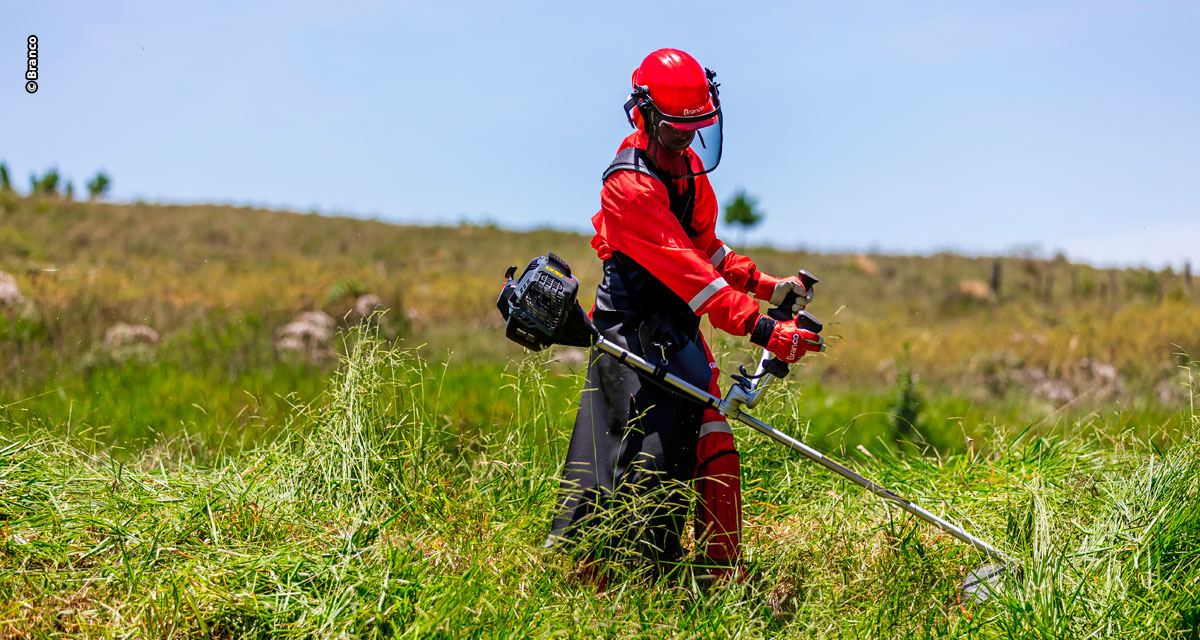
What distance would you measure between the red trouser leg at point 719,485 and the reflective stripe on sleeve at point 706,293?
1.72 ft

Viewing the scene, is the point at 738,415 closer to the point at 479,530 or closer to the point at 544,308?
the point at 544,308

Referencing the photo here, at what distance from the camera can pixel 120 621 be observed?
3.01 m

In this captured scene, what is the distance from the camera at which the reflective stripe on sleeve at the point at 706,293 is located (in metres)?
3.43

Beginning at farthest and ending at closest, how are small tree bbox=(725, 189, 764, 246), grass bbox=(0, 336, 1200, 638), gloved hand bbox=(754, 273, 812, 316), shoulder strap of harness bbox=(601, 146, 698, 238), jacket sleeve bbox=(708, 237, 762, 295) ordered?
small tree bbox=(725, 189, 764, 246)
jacket sleeve bbox=(708, 237, 762, 295)
shoulder strap of harness bbox=(601, 146, 698, 238)
gloved hand bbox=(754, 273, 812, 316)
grass bbox=(0, 336, 1200, 638)

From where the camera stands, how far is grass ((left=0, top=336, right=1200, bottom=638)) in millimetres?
3055

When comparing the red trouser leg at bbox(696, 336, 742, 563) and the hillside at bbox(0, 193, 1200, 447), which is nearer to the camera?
the red trouser leg at bbox(696, 336, 742, 563)

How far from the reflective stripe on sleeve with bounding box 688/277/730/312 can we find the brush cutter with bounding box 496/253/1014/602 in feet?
0.88

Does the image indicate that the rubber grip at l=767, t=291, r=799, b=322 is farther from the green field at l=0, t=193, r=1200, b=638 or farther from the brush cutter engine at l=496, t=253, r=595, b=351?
the green field at l=0, t=193, r=1200, b=638

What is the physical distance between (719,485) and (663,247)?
110cm

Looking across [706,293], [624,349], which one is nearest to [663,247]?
[706,293]

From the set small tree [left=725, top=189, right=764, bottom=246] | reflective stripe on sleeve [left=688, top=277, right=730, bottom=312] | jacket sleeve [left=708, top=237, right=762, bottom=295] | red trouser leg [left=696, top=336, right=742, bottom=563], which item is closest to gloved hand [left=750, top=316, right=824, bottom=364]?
reflective stripe on sleeve [left=688, top=277, right=730, bottom=312]

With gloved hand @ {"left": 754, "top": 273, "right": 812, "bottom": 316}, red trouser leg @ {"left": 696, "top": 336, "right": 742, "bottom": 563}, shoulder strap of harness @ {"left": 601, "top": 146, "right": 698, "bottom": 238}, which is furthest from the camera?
red trouser leg @ {"left": 696, "top": 336, "right": 742, "bottom": 563}

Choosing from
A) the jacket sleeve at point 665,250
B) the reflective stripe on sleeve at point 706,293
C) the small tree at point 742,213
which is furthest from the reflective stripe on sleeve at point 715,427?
the small tree at point 742,213

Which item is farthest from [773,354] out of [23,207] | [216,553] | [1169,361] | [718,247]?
[23,207]
